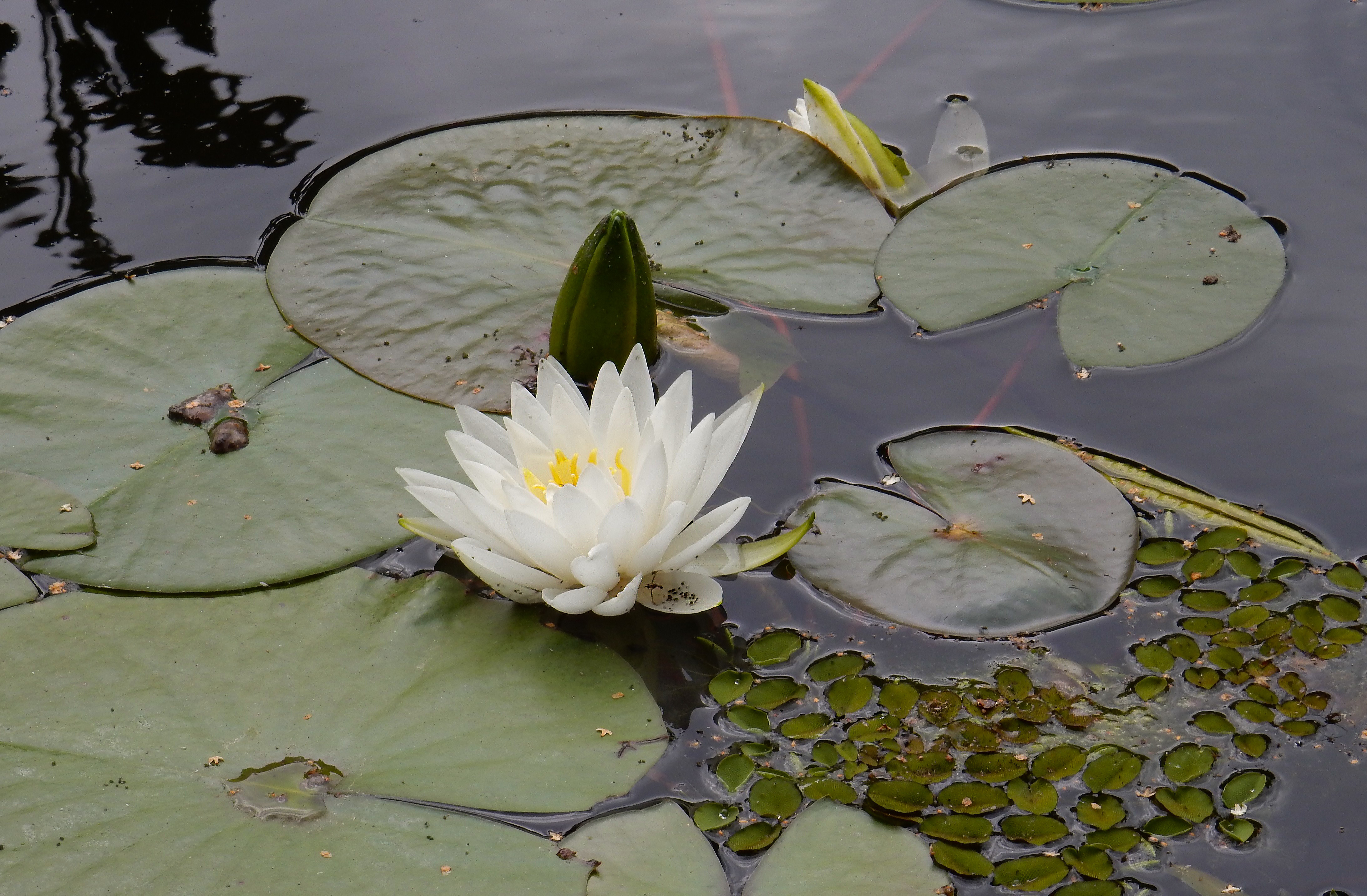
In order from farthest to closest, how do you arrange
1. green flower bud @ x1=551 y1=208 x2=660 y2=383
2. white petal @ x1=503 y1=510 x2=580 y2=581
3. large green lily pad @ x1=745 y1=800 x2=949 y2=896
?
green flower bud @ x1=551 y1=208 x2=660 y2=383 → white petal @ x1=503 y1=510 x2=580 y2=581 → large green lily pad @ x1=745 y1=800 x2=949 y2=896

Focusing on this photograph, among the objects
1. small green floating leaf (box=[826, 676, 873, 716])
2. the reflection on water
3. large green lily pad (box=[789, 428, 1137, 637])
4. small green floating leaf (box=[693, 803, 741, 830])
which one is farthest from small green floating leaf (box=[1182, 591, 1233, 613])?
the reflection on water

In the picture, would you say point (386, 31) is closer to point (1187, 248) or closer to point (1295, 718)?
point (1187, 248)

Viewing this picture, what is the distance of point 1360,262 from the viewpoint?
286 cm

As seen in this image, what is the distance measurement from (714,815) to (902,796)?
1.16ft

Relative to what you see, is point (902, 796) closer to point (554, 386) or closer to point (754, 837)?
point (754, 837)

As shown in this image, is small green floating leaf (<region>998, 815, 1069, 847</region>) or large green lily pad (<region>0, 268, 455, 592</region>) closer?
small green floating leaf (<region>998, 815, 1069, 847</region>)

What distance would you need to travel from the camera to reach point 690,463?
210cm

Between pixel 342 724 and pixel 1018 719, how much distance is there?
1351mm

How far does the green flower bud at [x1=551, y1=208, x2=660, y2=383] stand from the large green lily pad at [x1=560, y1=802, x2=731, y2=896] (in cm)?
109

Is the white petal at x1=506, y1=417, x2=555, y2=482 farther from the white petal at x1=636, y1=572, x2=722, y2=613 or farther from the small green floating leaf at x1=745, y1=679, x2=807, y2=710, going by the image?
the small green floating leaf at x1=745, y1=679, x2=807, y2=710

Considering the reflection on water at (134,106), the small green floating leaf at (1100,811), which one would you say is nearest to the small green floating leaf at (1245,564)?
the small green floating leaf at (1100,811)

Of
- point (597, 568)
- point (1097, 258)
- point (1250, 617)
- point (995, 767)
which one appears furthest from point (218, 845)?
point (1097, 258)

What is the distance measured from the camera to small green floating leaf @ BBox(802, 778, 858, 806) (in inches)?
75.7

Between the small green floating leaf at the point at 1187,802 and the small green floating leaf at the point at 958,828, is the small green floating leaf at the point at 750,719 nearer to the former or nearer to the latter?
the small green floating leaf at the point at 958,828
